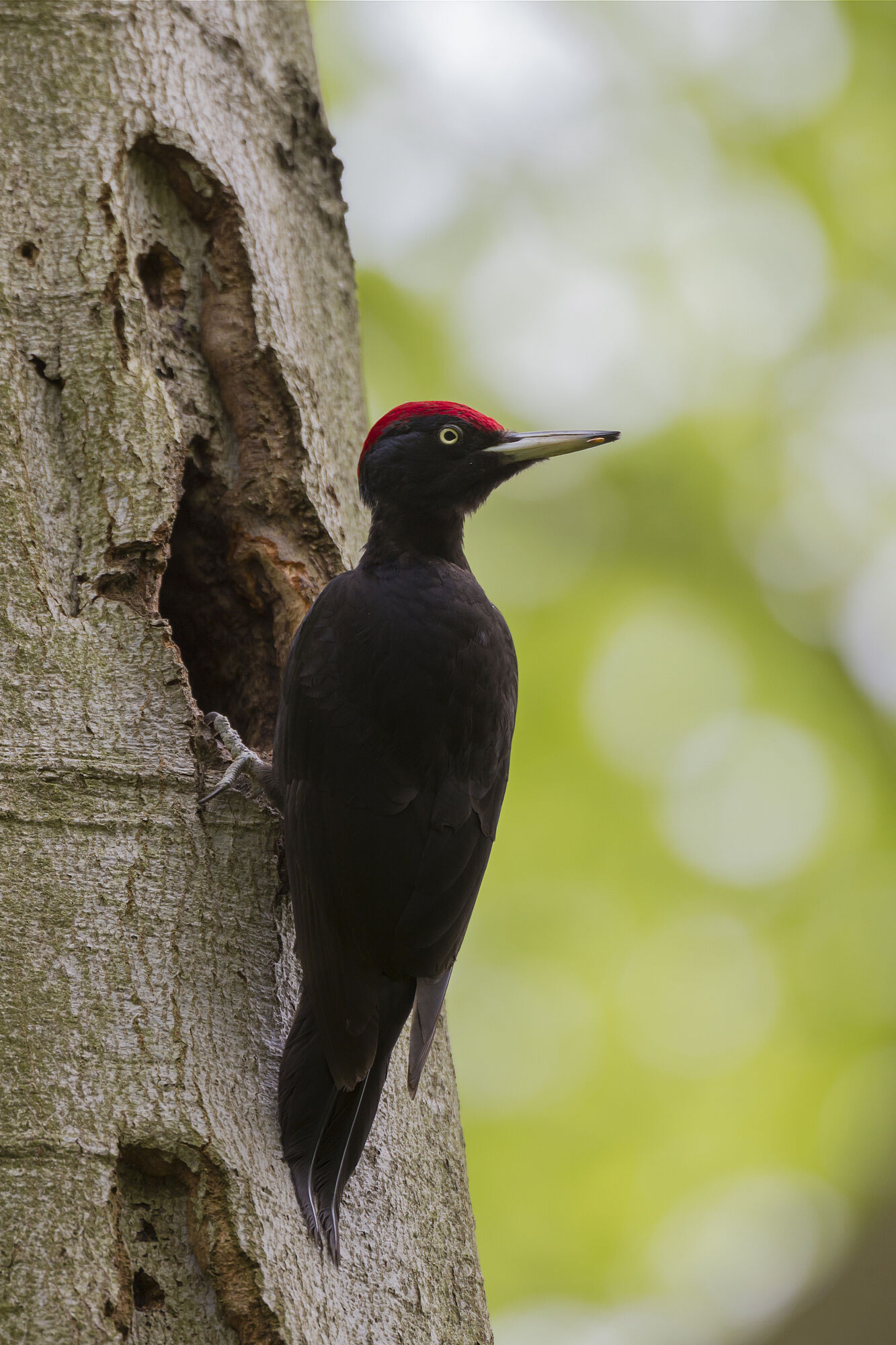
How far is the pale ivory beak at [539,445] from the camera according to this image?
117 inches

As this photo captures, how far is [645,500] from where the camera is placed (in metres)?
6.92

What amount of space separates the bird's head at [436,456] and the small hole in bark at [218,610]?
488mm

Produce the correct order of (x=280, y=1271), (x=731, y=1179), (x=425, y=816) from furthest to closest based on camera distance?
1. (x=731, y=1179)
2. (x=425, y=816)
3. (x=280, y=1271)

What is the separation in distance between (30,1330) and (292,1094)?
566mm

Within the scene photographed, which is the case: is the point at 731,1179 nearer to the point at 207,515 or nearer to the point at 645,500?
the point at 645,500

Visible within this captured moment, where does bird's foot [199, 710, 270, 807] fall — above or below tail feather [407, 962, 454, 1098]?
above

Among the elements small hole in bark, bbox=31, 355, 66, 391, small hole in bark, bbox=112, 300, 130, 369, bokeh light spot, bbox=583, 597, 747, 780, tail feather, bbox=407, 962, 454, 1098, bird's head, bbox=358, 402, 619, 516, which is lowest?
tail feather, bbox=407, 962, 454, 1098

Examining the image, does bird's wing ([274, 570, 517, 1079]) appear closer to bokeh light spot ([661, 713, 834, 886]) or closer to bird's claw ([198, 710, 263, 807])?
bird's claw ([198, 710, 263, 807])

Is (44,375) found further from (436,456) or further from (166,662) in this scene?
(436,456)

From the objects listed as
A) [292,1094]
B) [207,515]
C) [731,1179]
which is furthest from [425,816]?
[731,1179]

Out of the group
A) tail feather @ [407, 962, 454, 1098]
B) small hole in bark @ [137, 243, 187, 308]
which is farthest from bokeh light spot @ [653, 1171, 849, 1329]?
small hole in bark @ [137, 243, 187, 308]

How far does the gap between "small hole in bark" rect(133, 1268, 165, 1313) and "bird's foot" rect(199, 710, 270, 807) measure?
79 cm

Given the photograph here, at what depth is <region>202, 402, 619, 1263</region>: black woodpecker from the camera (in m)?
2.13

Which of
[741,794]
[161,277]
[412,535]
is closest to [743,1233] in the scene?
[741,794]
